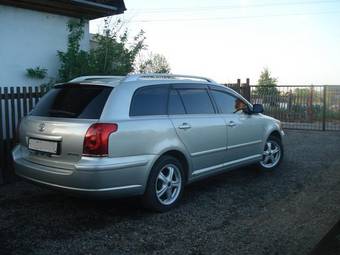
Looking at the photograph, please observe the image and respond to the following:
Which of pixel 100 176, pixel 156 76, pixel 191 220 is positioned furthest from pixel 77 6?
pixel 191 220

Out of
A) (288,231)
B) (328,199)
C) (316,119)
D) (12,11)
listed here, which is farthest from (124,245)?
(316,119)

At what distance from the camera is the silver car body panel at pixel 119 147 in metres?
4.45

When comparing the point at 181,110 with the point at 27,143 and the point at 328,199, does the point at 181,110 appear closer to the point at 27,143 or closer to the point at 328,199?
the point at 27,143

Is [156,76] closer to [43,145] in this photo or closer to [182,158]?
[182,158]

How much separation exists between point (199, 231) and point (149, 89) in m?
1.86

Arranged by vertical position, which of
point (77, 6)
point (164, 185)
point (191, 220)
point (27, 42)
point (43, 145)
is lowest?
point (191, 220)

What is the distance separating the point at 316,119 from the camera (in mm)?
14656

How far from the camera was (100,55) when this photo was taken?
32.4 feet

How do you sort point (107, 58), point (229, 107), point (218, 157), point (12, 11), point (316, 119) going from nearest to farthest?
point (218, 157)
point (229, 107)
point (12, 11)
point (107, 58)
point (316, 119)

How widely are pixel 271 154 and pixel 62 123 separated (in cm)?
423

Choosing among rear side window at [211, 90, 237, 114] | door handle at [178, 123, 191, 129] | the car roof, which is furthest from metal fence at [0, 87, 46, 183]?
rear side window at [211, 90, 237, 114]

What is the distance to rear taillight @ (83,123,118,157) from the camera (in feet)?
14.4

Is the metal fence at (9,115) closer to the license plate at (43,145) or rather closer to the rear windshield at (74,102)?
the rear windshield at (74,102)

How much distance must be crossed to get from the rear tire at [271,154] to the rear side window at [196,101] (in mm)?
1788
